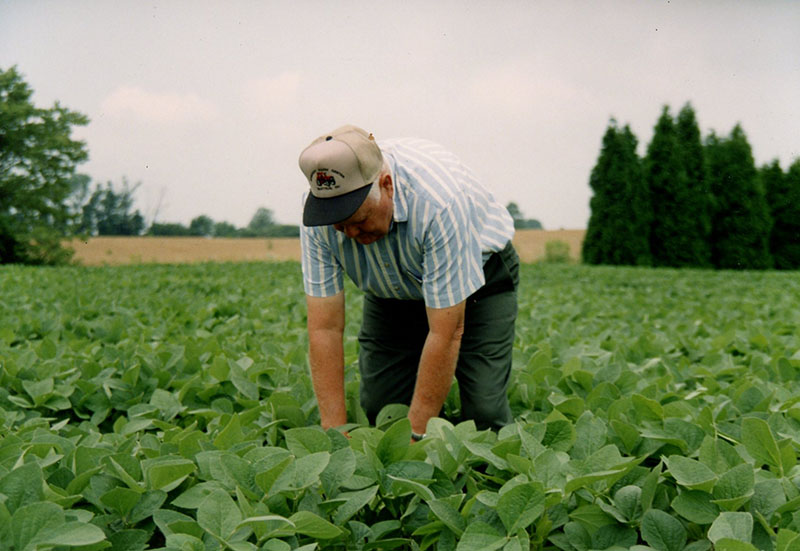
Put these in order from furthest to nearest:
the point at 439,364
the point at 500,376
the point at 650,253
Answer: the point at 650,253
the point at 500,376
the point at 439,364

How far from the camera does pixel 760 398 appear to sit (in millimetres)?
2873

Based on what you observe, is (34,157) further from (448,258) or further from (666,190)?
(448,258)

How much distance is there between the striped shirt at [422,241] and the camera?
101 inches

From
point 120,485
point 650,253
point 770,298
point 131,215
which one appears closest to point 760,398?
point 120,485

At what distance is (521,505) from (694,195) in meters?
25.5

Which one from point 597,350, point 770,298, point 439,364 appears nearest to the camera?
point 439,364

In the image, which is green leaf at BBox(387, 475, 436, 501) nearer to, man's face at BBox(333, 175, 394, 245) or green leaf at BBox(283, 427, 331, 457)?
green leaf at BBox(283, 427, 331, 457)

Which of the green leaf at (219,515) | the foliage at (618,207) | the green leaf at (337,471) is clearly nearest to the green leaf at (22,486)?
the green leaf at (219,515)

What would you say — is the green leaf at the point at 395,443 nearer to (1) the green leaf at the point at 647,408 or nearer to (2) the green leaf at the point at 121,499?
(2) the green leaf at the point at 121,499

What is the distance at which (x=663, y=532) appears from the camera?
1.76 metres

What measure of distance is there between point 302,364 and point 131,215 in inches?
603

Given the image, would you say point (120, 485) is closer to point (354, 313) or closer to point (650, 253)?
point (354, 313)

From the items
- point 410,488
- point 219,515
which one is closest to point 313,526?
point 219,515

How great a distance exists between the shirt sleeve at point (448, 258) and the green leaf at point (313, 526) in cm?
106
